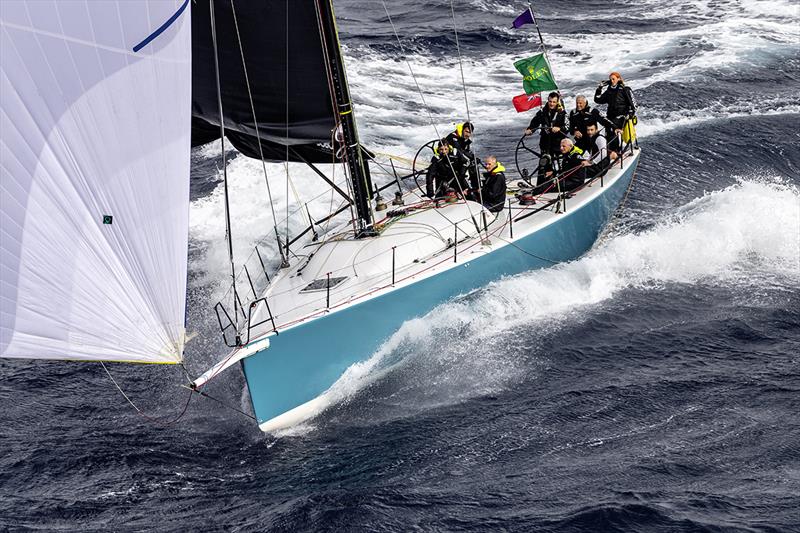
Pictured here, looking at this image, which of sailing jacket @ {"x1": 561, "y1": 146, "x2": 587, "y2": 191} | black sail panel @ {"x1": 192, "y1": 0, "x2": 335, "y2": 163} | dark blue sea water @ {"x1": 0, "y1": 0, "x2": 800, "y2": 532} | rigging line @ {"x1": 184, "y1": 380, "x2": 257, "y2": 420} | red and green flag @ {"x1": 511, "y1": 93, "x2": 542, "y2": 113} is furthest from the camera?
sailing jacket @ {"x1": 561, "y1": 146, "x2": 587, "y2": 191}

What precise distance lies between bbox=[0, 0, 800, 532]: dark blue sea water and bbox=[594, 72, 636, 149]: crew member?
1678mm

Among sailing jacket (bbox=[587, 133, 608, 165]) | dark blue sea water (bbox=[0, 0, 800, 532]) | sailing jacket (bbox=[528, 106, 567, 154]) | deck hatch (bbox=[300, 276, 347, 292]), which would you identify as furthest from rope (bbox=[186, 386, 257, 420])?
sailing jacket (bbox=[587, 133, 608, 165])

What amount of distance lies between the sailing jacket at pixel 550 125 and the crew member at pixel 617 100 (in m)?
1.11

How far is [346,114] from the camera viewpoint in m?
14.6

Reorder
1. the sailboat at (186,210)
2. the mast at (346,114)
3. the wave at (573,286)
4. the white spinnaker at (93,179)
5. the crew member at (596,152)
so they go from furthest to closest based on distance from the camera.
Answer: the crew member at (596,152), the mast at (346,114), the wave at (573,286), the sailboat at (186,210), the white spinnaker at (93,179)

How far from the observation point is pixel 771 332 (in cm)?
1438

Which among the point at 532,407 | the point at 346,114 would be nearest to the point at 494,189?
the point at 346,114

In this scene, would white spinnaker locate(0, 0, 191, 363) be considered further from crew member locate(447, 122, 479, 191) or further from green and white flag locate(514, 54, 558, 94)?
green and white flag locate(514, 54, 558, 94)

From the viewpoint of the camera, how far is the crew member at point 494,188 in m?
16.1

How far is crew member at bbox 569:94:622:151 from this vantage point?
17.2 metres

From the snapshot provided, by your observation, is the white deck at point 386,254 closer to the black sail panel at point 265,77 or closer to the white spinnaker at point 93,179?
the black sail panel at point 265,77

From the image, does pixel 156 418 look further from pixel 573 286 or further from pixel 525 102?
pixel 525 102

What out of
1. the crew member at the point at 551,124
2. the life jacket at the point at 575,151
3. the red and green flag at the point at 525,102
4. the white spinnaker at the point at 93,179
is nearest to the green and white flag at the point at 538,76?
the red and green flag at the point at 525,102

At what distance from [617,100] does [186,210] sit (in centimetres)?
1007
